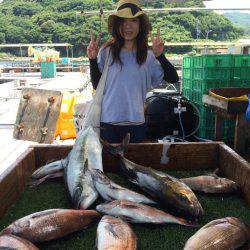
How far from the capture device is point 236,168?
105 inches

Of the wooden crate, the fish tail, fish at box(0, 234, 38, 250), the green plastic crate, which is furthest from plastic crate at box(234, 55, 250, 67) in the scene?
the green plastic crate

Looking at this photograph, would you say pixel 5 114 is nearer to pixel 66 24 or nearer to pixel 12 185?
pixel 12 185

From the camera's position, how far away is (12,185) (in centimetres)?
248

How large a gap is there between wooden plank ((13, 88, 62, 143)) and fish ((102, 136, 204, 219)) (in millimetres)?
5392

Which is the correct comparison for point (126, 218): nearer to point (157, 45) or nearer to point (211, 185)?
point (211, 185)

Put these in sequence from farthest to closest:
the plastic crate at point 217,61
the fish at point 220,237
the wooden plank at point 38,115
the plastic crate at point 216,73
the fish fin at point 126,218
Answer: the wooden plank at point 38,115 → the plastic crate at point 216,73 → the plastic crate at point 217,61 → the fish fin at point 126,218 → the fish at point 220,237

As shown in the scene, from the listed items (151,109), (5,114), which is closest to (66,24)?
(5,114)

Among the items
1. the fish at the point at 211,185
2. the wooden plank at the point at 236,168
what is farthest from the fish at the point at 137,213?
the wooden plank at the point at 236,168

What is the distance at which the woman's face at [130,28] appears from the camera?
3338mm

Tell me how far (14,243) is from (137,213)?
28.5 inches

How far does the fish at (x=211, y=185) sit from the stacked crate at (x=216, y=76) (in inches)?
144

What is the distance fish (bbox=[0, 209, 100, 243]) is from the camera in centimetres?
192

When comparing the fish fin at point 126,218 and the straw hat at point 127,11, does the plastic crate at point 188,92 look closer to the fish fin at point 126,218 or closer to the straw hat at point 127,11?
the straw hat at point 127,11

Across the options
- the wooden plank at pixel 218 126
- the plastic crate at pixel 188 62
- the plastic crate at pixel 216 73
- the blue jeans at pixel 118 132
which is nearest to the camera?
the blue jeans at pixel 118 132
